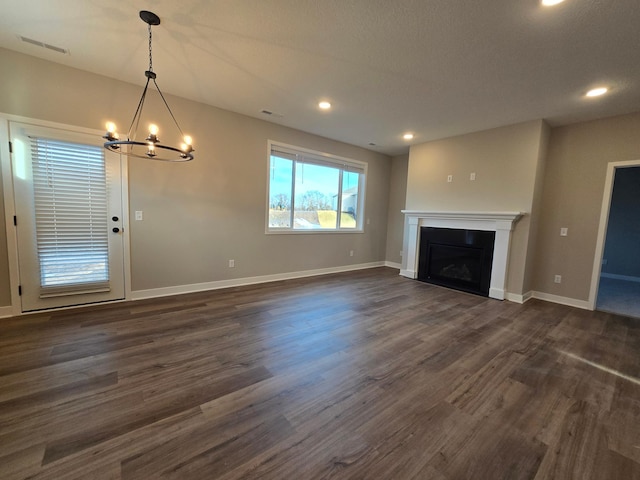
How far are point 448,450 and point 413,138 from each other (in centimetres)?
489

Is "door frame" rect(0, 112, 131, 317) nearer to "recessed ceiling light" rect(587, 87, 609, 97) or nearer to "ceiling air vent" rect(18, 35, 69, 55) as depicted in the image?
"ceiling air vent" rect(18, 35, 69, 55)

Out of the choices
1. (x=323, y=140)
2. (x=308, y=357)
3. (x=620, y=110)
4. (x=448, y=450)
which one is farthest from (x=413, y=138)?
(x=448, y=450)

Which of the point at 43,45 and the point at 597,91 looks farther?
the point at 597,91

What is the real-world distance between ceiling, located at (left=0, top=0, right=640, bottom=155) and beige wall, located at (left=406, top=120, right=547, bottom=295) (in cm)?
49

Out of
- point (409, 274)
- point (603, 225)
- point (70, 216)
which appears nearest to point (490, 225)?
point (603, 225)

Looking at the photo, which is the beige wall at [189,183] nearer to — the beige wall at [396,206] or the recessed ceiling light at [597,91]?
the beige wall at [396,206]

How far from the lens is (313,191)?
17.7ft

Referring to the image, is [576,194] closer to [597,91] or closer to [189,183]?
[597,91]

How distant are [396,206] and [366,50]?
4.46 metres

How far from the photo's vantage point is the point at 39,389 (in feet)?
6.03

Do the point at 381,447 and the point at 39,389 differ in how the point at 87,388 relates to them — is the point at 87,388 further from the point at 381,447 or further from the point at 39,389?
the point at 381,447

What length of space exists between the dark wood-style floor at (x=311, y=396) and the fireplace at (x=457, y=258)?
50.6 inches

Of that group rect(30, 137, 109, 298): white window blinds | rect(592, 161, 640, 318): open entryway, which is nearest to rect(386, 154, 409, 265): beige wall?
rect(592, 161, 640, 318): open entryway

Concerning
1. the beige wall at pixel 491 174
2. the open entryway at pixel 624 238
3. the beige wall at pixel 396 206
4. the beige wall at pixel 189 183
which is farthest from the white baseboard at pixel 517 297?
the beige wall at pixel 189 183
